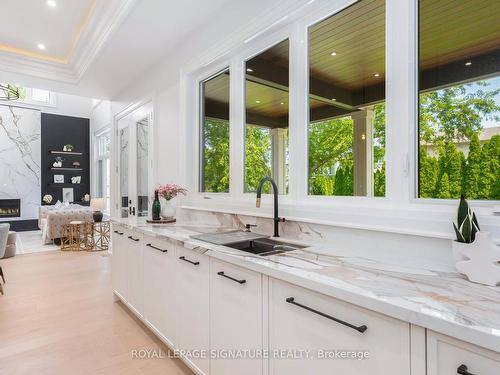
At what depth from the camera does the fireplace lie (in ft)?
27.4

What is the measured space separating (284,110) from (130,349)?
2.21 meters

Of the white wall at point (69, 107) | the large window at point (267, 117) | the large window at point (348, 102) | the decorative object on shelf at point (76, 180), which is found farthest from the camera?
the decorative object on shelf at point (76, 180)

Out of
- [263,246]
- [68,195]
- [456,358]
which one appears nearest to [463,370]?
[456,358]

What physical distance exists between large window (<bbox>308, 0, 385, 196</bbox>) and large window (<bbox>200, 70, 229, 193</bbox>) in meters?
1.03

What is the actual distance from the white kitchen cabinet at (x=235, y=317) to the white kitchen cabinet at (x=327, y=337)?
0.33 feet

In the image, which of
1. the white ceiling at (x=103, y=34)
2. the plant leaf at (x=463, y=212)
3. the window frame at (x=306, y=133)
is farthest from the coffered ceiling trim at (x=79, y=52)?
the plant leaf at (x=463, y=212)

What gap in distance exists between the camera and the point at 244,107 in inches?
105

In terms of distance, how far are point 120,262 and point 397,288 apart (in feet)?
9.16

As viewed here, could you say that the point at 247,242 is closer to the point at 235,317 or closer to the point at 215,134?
the point at 235,317

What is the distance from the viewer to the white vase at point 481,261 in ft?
3.52

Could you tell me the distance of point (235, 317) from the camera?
1.58m

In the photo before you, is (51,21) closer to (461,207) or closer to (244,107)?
(244,107)

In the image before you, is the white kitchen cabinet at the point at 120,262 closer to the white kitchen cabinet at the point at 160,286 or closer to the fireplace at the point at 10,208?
the white kitchen cabinet at the point at 160,286

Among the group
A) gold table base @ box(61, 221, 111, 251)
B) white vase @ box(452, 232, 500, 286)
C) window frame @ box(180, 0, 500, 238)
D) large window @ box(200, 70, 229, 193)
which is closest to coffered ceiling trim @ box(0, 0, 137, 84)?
window frame @ box(180, 0, 500, 238)
